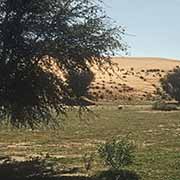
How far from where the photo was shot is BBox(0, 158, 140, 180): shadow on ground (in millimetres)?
20734

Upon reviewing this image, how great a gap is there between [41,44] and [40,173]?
4667 mm

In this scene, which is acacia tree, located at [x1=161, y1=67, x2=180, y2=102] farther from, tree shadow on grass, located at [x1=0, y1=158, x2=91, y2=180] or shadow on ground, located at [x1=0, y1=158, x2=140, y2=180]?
shadow on ground, located at [x1=0, y1=158, x2=140, y2=180]

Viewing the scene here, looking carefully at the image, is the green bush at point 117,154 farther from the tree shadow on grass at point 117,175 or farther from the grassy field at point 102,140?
the grassy field at point 102,140

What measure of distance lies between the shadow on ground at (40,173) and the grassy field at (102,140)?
70 centimetres

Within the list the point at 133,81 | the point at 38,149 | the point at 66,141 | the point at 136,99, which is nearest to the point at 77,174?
the point at 38,149

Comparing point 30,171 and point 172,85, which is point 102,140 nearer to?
point 30,171

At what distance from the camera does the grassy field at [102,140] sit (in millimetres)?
24016

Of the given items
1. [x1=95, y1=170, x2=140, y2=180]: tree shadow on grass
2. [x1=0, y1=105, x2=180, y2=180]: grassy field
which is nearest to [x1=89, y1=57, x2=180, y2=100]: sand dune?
[x1=0, y1=105, x2=180, y2=180]: grassy field

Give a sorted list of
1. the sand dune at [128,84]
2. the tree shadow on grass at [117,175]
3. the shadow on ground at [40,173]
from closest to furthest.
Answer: the tree shadow on grass at [117,175], the shadow on ground at [40,173], the sand dune at [128,84]

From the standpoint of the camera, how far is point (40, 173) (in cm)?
2214

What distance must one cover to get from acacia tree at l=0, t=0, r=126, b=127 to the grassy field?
3659 mm

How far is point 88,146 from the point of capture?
3250cm

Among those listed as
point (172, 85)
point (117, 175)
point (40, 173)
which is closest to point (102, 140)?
point (40, 173)

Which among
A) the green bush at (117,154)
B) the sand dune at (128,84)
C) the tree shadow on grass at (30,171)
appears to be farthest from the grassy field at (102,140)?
the sand dune at (128,84)
